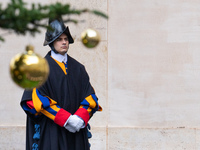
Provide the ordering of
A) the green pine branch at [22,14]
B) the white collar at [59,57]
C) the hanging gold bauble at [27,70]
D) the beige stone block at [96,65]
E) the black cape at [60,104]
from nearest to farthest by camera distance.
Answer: the green pine branch at [22,14], the hanging gold bauble at [27,70], the black cape at [60,104], the white collar at [59,57], the beige stone block at [96,65]

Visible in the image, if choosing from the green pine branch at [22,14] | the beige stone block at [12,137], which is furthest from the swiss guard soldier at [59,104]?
the green pine branch at [22,14]

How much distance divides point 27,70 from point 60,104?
2.22m

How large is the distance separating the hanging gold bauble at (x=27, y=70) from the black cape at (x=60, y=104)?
2002 millimetres

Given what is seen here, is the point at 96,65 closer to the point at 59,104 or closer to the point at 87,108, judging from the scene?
the point at 87,108

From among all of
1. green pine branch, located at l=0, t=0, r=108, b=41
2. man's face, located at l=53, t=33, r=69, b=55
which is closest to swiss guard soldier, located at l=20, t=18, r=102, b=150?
man's face, located at l=53, t=33, r=69, b=55

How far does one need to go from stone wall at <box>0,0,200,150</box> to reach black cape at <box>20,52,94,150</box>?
1.92 m

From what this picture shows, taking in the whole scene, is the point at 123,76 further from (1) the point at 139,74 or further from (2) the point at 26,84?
(2) the point at 26,84

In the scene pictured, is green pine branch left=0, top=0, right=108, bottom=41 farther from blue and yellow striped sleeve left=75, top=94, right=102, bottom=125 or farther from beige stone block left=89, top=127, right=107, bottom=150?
beige stone block left=89, top=127, right=107, bottom=150

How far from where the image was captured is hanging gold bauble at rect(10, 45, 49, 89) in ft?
9.50

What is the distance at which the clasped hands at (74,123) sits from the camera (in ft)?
16.4

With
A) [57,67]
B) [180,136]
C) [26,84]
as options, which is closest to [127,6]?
[180,136]

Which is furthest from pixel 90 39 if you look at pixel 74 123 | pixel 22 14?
pixel 22 14

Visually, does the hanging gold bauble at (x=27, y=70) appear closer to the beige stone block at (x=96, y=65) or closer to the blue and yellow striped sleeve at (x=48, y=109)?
the blue and yellow striped sleeve at (x=48, y=109)

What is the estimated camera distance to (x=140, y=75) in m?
→ 7.20
